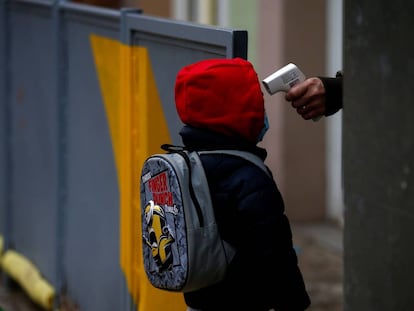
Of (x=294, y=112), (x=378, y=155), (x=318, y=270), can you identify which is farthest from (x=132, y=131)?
(x=294, y=112)

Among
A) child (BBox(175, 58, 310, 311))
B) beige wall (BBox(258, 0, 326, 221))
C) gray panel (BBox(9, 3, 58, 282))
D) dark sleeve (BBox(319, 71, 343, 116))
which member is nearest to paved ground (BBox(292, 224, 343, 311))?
beige wall (BBox(258, 0, 326, 221))

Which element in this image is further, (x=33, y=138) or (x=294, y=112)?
(x=294, y=112)

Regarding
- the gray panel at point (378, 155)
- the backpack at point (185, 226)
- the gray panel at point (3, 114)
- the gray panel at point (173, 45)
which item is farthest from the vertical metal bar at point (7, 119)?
the gray panel at point (378, 155)

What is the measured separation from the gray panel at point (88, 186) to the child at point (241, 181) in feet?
5.79

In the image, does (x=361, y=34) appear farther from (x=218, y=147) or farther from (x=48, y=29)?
(x=48, y=29)

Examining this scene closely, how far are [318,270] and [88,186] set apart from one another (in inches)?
89.4

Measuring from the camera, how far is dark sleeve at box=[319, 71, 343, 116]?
12.0 feet

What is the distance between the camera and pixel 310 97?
11.9 ft

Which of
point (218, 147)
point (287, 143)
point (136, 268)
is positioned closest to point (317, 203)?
point (287, 143)

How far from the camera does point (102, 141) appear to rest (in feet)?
17.8

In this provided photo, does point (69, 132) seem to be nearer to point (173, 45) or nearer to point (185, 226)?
point (173, 45)

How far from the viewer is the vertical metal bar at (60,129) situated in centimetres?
602

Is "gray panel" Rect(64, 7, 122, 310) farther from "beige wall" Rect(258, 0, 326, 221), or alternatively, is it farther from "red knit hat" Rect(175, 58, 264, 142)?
"beige wall" Rect(258, 0, 326, 221)

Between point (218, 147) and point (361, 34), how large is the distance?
1.97 ft
